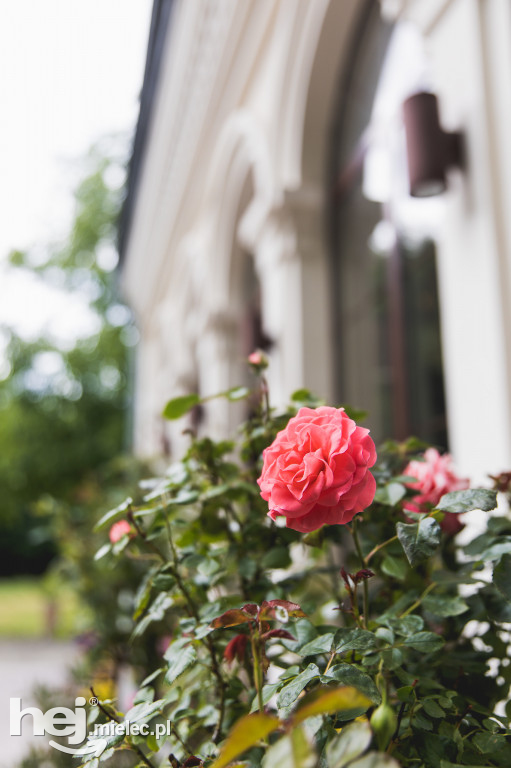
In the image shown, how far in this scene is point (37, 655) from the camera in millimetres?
10383

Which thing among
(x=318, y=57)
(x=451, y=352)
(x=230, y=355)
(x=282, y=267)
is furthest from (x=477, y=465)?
(x=230, y=355)

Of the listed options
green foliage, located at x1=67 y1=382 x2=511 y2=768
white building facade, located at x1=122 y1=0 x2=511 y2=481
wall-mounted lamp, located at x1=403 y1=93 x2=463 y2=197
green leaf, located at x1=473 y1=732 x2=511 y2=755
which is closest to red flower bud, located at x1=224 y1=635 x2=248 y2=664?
green foliage, located at x1=67 y1=382 x2=511 y2=768

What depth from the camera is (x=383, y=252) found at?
335 centimetres

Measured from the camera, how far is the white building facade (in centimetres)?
205

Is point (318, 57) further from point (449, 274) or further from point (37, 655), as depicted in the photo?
point (37, 655)

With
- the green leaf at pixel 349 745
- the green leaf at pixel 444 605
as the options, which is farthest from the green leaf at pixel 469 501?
the green leaf at pixel 349 745

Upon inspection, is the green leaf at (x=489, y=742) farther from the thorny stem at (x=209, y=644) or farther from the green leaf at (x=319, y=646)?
the thorny stem at (x=209, y=644)

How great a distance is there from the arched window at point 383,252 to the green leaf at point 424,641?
171cm

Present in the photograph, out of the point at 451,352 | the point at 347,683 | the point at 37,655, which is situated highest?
the point at 451,352

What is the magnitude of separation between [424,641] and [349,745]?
47cm

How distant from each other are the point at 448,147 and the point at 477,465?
105cm

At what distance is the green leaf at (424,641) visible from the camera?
110 cm

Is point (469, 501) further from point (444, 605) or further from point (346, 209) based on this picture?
point (346, 209)

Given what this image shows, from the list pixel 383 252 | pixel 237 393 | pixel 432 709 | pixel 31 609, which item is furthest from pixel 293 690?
pixel 31 609
